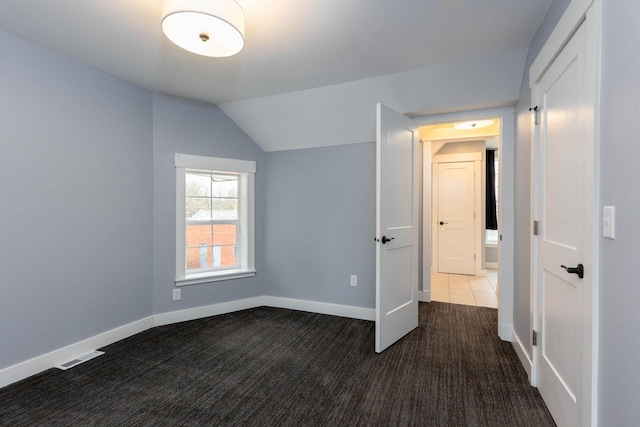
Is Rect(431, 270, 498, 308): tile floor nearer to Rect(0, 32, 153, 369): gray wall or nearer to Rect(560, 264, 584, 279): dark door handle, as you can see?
Rect(560, 264, 584, 279): dark door handle

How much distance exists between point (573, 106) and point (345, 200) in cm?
223

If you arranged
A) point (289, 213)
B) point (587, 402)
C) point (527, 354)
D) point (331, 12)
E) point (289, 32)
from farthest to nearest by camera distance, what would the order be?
point (289, 213) → point (527, 354) → point (289, 32) → point (331, 12) → point (587, 402)

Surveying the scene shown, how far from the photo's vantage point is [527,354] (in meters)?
2.24

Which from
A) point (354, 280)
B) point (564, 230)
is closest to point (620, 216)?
point (564, 230)

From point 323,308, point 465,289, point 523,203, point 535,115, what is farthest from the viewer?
point 465,289

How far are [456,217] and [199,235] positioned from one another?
4286 mm

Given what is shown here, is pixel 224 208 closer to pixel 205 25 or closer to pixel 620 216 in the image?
pixel 205 25

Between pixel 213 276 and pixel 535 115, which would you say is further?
pixel 213 276

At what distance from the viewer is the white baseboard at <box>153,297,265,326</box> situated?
126 inches

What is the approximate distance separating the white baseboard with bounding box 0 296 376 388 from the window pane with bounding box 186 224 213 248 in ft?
2.26

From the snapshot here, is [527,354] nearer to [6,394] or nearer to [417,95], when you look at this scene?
[417,95]

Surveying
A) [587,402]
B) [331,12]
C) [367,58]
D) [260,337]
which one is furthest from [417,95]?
[260,337]

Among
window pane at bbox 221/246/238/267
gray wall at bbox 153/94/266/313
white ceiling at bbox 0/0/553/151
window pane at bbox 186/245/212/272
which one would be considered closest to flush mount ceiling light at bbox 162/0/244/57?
white ceiling at bbox 0/0/553/151

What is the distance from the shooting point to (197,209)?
3525 mm
